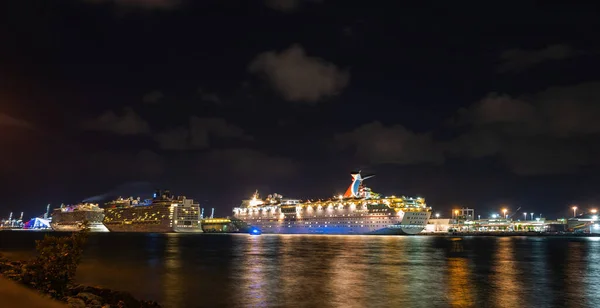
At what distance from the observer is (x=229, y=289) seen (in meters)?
29.4

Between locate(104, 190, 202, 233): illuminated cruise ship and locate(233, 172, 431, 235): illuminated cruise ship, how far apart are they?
39.2 m

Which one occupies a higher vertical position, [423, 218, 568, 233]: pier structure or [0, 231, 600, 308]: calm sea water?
[423, 218, 568, 233]: pier structure

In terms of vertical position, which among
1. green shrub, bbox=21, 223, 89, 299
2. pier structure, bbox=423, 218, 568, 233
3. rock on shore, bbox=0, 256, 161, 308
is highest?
pier structure, bbox=423, 218, 568, 233

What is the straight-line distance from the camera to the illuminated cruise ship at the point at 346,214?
117 meters

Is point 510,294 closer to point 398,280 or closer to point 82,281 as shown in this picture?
point 398,280

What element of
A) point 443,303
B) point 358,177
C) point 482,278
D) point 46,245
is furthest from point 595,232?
point 46,245

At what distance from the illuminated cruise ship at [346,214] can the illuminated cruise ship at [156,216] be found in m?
39.2

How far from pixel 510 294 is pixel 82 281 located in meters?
28.3

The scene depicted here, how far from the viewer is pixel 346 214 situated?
402 feet

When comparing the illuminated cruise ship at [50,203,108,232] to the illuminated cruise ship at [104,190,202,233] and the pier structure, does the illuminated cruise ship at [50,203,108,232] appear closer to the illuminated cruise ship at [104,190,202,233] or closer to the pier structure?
the illuminated cruise ship at [104,190,202,233]

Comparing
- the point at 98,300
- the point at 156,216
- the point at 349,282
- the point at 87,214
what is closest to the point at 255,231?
the point at 156,216

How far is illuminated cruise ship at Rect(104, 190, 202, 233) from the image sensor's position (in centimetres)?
18000

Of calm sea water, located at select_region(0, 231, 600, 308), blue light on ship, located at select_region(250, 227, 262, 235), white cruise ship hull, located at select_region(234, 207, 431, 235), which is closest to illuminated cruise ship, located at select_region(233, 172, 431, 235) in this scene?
white cruise ship hull, located at select_region(234, 207, 431, 235)

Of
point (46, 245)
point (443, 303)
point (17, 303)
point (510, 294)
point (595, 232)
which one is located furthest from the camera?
point (595, 232)
